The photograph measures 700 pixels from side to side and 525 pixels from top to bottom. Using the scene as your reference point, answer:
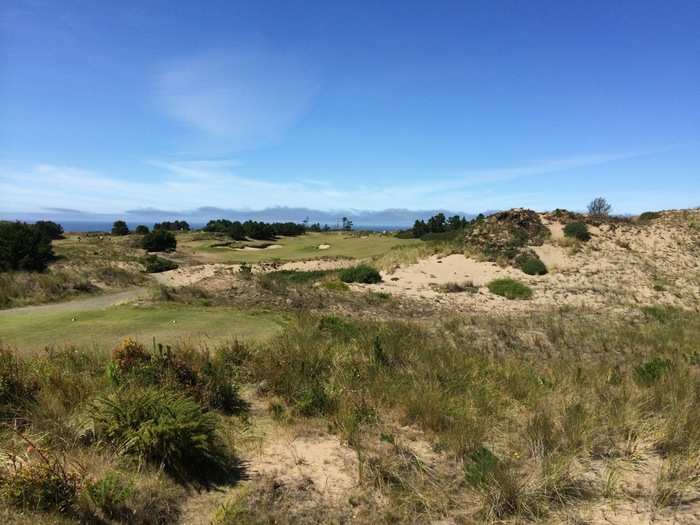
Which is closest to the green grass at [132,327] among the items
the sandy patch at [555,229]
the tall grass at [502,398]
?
the tall grass at [502,398]

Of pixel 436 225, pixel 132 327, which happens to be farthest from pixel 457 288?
pixel 436 225

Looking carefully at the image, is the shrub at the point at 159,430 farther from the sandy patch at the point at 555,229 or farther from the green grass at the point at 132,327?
the sandy patch at the point at 555,229

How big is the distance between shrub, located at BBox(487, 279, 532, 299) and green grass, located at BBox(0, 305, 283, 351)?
1366cm

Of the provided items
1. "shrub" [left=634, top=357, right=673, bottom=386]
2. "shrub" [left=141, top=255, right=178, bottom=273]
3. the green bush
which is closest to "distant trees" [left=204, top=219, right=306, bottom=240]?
"shrub" [left=141, top=255, right=178, bottom=273]

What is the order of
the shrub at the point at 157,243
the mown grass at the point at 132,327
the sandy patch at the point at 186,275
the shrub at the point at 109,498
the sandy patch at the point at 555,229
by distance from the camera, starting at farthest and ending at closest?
the shrub at the point at 157,243
the sandy patch at the point at 555,229
the sandy patch at the point at 186,275
the mown grass at the point at 132,327
the shrub at the point at 109,498

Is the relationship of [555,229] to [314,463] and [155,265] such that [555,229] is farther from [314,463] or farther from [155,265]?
[314,463]

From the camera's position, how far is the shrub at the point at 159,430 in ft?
14.4

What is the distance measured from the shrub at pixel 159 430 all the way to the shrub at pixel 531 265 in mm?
25163

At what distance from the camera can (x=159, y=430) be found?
4418 mm

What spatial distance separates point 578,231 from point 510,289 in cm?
1376

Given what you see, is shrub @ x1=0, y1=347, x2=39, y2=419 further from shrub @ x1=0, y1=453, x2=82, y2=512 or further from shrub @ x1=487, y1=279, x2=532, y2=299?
shrub @ x1=487, y1=279, x2=532, y2=299

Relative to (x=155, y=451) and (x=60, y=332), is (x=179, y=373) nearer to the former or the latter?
(x=155, y=451)

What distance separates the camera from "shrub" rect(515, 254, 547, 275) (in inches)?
1048

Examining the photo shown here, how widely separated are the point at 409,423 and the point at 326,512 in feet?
6.98
